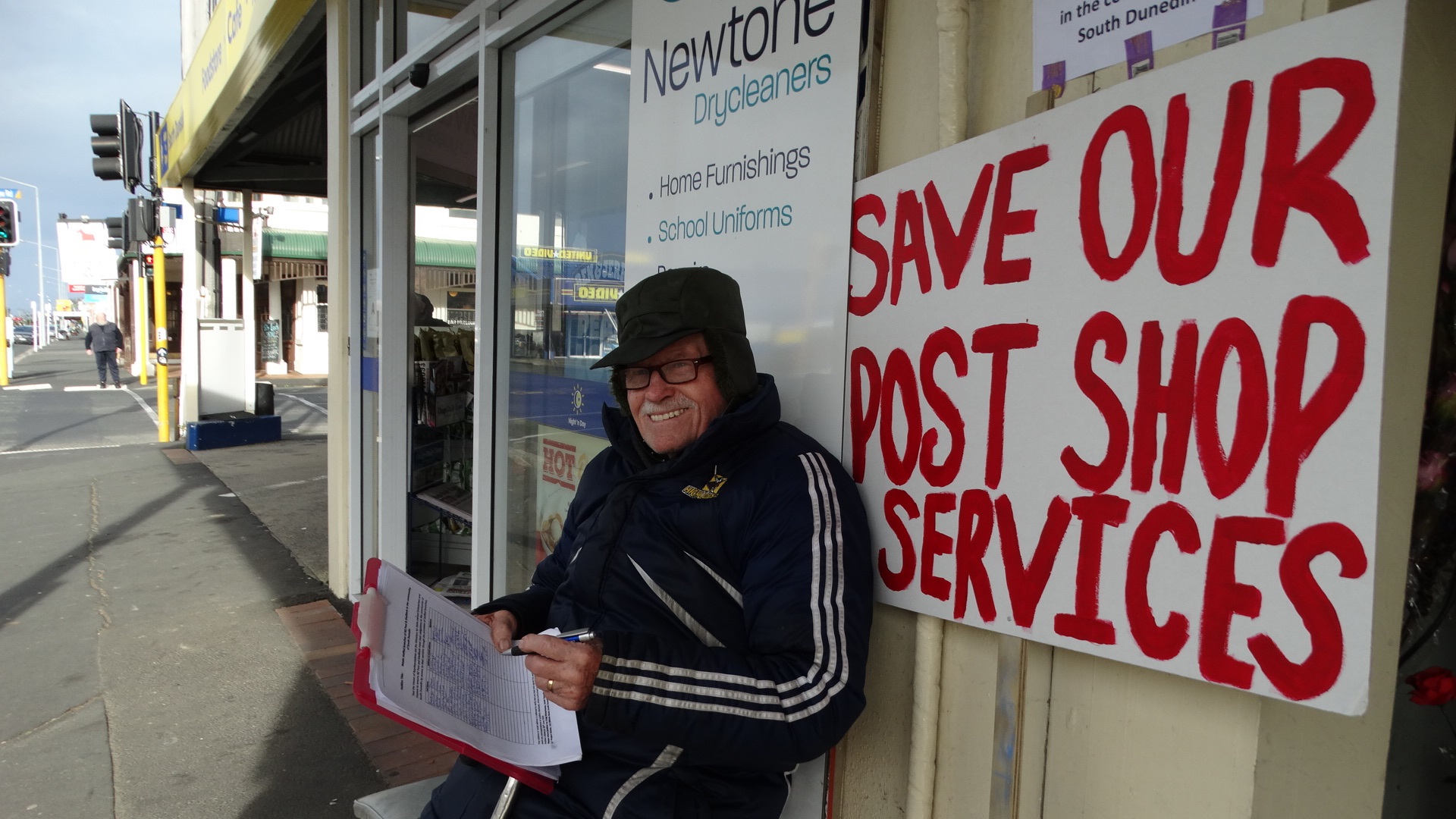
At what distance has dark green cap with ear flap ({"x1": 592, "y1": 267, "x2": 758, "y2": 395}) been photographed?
1713mm

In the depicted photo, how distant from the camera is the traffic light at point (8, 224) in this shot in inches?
560

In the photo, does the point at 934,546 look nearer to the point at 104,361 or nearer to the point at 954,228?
the point at 954,228

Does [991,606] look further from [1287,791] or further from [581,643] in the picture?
[581,643]

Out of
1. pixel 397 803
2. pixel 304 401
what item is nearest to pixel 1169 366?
pixel 397 803

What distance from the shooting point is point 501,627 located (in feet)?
6.13

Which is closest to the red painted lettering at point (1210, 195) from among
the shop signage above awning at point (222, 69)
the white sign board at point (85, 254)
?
the shop signage above awning at point (222, 69)

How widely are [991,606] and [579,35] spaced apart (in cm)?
254

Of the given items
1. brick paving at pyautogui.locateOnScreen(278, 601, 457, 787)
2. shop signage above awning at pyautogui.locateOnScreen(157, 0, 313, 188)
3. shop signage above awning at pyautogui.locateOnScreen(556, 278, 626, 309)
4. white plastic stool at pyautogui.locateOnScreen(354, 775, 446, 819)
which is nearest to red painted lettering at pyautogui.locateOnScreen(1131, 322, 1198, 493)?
white plastic stool at pyautogui.locateOnScreen(354, 775, 446, 819)

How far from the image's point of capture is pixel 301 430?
13039mm

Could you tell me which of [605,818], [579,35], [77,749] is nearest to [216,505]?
[77,749]

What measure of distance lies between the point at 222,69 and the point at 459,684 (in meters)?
7.92

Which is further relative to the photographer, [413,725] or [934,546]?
[934,546]

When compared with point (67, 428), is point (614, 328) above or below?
above

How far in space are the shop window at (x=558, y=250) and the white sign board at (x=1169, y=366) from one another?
5.19 ft
